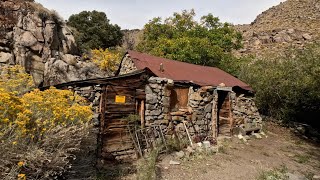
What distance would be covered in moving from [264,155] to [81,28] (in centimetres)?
2498

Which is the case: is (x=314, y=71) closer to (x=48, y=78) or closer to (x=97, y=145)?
(x=97, y=145)

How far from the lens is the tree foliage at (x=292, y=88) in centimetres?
1382

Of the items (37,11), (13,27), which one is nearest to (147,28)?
(37,11)

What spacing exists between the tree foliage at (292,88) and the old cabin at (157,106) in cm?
329

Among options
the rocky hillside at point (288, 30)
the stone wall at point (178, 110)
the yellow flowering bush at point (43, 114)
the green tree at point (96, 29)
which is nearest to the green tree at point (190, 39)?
the green tree at point (96, 29)

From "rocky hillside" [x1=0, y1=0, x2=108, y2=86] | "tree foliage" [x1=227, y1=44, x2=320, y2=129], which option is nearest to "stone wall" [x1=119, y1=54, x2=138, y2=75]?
"rocky hillside" [x1=0, y1=0, x2=108, y2=86]

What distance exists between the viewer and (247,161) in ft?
29.5

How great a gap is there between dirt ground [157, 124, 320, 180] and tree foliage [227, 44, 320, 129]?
3351 mm

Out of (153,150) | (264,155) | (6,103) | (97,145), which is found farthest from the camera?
(264,155)

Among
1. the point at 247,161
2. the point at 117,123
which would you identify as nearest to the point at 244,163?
the point at 247,161

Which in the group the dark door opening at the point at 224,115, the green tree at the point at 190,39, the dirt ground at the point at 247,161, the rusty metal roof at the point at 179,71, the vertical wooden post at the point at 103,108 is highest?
the green tree at the point at 190,39

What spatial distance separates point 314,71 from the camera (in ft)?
41.3

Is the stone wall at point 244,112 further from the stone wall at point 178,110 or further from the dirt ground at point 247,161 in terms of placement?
the stone wall at point 178,110

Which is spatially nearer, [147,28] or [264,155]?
[264,155]
